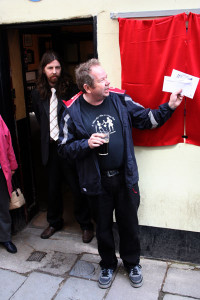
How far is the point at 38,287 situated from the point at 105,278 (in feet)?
2.20

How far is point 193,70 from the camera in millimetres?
2949

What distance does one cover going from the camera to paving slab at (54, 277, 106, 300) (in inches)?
124

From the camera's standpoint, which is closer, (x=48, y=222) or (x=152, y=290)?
(x=152, y=290)

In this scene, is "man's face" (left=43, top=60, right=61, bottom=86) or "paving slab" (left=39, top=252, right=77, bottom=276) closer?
"paving slab" (left=39, top=252, right=77, bottom=276)

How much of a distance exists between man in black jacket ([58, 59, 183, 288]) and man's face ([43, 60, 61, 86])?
0.83 m

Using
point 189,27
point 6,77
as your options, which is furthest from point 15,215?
point 189,27

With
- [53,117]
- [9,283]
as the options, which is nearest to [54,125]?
[53,117]

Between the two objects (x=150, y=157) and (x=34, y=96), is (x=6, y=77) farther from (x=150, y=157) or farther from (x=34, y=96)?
(x=150, y=157)

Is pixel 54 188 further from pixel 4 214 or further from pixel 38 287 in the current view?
pixel 38 287

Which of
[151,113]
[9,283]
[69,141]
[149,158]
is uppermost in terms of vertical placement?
[151,113]

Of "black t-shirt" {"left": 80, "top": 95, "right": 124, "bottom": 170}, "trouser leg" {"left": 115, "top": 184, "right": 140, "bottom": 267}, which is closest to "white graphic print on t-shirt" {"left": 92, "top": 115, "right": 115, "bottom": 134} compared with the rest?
"black t-shirt" {"left": 80, "top": 95, "right": 124, "bottom": 170}

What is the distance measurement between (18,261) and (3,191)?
0.80 meters

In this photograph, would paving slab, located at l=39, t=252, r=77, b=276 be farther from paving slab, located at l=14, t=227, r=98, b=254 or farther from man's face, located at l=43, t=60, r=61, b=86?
man's face, located at l=43, t=60, r=61, b=86

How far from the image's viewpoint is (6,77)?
4008mm
